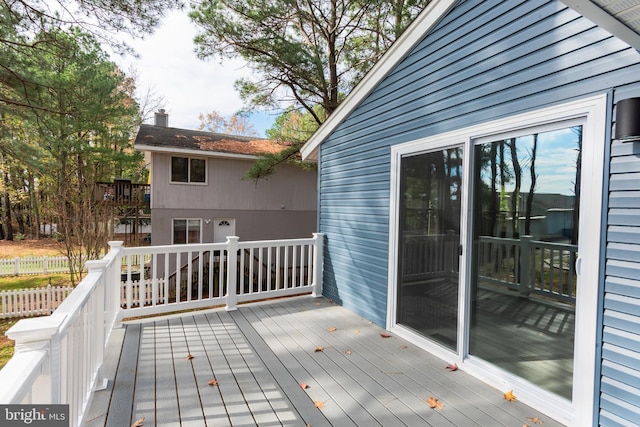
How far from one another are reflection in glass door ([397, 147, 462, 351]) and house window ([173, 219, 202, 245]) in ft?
30.2

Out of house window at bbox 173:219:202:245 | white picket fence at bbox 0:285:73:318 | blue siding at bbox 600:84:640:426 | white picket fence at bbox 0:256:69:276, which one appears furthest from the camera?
white picket fence at bbox 0:256:69:276

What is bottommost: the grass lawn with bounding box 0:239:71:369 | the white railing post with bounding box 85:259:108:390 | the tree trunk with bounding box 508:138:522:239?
the grass lawn with bounding box 0:239:71:369

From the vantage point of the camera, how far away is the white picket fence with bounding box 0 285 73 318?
26.2 feet

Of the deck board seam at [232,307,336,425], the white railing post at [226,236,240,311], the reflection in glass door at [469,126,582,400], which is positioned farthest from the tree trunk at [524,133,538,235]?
the white railing post at [226,236,240,311]

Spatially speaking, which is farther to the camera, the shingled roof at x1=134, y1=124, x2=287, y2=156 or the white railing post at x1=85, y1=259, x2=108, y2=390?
the shingled roof at x1=134, y1=124, x2=287, y2=156

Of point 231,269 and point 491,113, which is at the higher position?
point 491,113

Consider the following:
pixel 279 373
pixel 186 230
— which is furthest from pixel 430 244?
pixel 186 230

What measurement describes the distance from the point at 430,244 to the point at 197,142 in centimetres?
1015

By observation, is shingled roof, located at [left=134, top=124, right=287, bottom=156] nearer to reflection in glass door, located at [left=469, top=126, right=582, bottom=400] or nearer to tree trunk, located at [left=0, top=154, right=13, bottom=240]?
reflection in glass door, located at [left=469, top=126, right=582, bottom=400]

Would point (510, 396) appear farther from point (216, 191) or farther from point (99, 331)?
point (216, 191)

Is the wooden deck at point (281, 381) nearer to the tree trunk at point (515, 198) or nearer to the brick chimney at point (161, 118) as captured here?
the tree trunk at point (515, 198)

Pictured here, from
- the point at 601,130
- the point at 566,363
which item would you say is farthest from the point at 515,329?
the point at 601,130

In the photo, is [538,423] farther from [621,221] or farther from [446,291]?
[621,221]

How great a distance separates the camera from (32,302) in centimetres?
801
